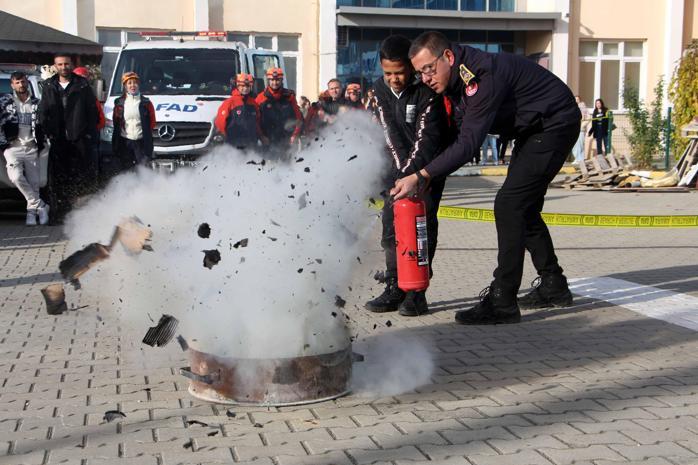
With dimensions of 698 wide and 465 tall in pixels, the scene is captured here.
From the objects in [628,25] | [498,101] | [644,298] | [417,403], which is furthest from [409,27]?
[417,403]

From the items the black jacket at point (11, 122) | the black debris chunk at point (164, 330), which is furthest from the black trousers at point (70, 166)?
the black debris chunk at point (164, 330)

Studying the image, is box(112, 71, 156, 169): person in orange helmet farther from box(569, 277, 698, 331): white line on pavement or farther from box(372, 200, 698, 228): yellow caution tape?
box(569, 277, 698, 331): white line on pavement

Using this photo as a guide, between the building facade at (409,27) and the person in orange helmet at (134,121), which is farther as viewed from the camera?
the building facade at (409,27)

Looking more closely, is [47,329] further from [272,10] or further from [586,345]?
[272,10]

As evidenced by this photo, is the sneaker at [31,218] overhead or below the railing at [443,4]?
below

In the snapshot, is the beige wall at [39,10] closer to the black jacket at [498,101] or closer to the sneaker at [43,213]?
the sneaker at [43,213]

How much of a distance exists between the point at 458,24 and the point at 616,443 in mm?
26599

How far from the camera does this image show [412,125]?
6641mm

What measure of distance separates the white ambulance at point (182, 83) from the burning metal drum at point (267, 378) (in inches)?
362

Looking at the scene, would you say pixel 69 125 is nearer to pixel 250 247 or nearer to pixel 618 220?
pixel 618 220

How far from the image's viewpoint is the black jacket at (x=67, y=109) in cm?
1229

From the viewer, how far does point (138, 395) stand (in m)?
4.86

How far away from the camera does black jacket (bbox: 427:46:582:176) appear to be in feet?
18.7

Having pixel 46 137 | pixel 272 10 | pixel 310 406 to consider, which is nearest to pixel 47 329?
pixel 310 406
